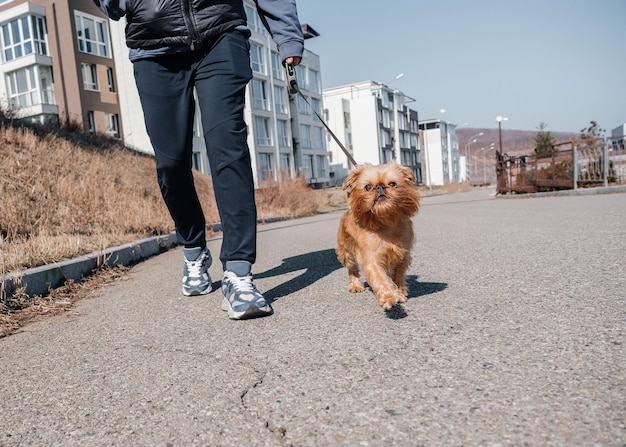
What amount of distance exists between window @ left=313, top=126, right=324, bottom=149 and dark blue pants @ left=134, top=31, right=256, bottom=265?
49049 millimetres

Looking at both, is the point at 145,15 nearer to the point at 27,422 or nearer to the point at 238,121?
the point at 238,121

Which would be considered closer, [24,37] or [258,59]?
[24,37]

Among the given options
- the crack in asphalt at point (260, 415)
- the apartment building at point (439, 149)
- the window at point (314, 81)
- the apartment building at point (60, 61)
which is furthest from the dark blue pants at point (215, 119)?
the apartment building at point (439, 149)

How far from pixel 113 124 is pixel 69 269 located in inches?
1259

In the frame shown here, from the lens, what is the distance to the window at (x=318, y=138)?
51781mm

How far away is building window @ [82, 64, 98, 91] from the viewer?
32.6 metres

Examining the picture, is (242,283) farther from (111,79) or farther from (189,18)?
(111,79)

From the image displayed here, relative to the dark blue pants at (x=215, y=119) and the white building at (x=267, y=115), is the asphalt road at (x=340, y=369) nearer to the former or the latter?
the dark blue pants at (x=215, y=119)

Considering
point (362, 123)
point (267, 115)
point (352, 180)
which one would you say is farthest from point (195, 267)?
point (362, 123)

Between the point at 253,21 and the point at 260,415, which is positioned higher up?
the point at 253,21

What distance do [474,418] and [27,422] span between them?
1.44m

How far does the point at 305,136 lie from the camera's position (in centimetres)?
5012

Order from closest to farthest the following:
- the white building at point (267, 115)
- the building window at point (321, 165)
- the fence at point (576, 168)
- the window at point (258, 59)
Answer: the fence at point (576, 168) < the white building at point (267, 115) < the window at point (258, 59) < the building window at point (321, 165)

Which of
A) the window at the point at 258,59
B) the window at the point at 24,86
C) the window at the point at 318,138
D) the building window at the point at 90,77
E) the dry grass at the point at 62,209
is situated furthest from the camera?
the window at the point at 318,138
